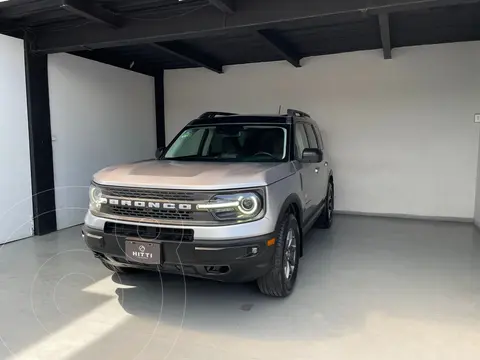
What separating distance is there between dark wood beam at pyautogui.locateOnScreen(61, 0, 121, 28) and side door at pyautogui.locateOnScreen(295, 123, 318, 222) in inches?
102

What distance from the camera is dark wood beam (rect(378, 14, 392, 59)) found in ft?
14.7

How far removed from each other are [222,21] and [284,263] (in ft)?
8.95

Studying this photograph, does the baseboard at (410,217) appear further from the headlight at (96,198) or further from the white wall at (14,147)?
the white wall at (14,147)

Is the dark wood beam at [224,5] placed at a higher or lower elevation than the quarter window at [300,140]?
higher

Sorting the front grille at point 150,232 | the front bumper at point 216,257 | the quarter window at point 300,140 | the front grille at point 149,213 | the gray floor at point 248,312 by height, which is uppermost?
the quarter window at point 300,140

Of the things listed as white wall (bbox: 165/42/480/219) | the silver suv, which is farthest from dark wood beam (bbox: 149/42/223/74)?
the silver suv

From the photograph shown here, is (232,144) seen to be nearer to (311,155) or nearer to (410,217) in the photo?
(311,155)

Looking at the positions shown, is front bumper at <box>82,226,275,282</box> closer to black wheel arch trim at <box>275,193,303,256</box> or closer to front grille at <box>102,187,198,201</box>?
black wheel arch trim at <box>275,193,303,256</box>

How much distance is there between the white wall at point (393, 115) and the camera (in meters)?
6.03

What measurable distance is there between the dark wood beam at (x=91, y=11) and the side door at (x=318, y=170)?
8.80 ft

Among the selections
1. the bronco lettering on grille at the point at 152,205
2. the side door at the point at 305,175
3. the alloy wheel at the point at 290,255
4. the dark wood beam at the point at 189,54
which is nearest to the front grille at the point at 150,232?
the bronco lettering on grille at the point at 152,205

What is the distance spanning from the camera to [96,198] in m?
3.02

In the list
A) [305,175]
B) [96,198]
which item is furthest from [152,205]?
[305,175]

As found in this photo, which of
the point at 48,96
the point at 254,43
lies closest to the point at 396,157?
the point at 254,43
